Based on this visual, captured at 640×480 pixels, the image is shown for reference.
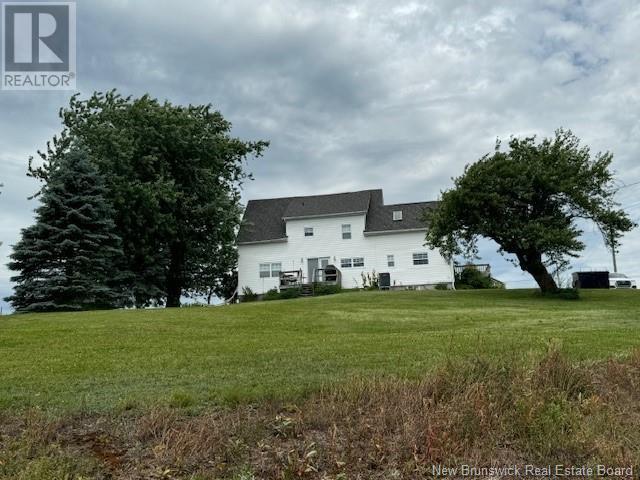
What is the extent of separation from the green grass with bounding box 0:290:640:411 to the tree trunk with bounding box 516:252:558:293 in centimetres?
885

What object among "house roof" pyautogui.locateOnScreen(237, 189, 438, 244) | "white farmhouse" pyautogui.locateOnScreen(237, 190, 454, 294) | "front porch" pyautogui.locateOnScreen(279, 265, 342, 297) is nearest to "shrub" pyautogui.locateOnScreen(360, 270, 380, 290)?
"white farmhouse" pyautogui.locateOnScreen(237, 190, 454, 294)

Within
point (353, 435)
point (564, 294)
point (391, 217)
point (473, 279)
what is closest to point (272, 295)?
point (391, 217)

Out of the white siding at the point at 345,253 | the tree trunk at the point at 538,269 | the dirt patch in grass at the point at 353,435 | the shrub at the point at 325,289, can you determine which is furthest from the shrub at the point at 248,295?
the dirt patch in grass at the point at 353,435

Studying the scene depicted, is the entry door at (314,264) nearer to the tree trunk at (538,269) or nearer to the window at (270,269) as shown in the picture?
the window at (270,269)

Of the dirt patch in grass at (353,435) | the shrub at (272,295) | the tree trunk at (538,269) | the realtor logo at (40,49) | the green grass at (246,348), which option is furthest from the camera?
the shrub at (272,295)

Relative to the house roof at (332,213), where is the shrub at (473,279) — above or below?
below

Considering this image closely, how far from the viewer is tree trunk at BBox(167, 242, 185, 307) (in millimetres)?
30953

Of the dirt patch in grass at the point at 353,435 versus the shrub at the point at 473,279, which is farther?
the shrub at the point at 473,279

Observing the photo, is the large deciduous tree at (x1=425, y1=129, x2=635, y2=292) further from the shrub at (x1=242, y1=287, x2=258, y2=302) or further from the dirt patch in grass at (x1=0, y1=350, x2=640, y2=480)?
the dirt patch in grass at (x1=0, y1=350, x2=640, y2=480)

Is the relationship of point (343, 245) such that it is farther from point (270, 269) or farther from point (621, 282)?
point (621, 282)

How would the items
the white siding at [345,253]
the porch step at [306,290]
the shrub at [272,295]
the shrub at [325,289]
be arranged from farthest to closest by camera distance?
the white siding at [345,253]
the shrub at [272,295]
the porch step at [306,290]
the shrub at [325,289]

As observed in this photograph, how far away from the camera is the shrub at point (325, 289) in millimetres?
32000

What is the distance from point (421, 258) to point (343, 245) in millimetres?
5202

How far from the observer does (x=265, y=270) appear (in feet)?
119
